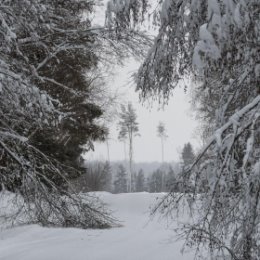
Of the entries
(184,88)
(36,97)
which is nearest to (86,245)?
(36,97)

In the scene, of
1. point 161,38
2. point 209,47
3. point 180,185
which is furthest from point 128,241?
point 209,47

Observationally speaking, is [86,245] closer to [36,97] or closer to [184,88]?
[36,97]

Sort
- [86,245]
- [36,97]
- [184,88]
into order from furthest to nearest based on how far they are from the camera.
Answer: [86,245] < [36,97] < [184,88]

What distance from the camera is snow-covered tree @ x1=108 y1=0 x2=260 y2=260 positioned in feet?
11.2

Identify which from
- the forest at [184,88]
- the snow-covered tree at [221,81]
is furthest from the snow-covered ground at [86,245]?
the snow-covered tree at [221,81]

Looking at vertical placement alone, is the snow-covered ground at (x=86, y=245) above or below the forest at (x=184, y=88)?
below

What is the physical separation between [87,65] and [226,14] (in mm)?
5497

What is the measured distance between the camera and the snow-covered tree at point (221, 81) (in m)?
3.40

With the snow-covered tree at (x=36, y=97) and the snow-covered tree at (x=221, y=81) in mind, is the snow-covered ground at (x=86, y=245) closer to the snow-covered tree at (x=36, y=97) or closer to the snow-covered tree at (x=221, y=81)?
the snow-covered tree at (x=36, y=97)

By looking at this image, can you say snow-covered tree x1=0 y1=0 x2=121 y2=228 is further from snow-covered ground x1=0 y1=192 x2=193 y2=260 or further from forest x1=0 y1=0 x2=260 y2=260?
snow-covered ground x1=0 y1=192 x2=193 y2=260

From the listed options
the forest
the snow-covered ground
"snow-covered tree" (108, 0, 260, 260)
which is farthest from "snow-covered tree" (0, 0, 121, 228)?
"snow-covered tree" (108, 0, 260, 260)

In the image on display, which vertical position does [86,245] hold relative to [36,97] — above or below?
below

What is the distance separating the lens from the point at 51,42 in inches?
291

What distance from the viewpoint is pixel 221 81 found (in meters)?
4.64
